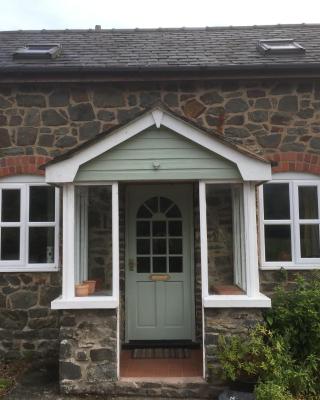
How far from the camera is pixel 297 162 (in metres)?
6.76

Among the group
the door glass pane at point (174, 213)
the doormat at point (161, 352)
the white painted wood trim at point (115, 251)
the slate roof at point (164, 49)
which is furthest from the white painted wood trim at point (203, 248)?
the slate roof at point (164, 49)

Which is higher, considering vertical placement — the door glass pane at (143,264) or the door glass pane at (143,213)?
the door glass pane at (143,213)

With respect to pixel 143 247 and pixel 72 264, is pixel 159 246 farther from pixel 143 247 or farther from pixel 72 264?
pixel 72 264

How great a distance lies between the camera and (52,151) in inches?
270

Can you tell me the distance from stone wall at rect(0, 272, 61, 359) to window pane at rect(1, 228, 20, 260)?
12.3 inches

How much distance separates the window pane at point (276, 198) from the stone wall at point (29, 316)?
369cm

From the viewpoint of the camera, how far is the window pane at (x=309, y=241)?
679cm

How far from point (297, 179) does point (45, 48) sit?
209 inches

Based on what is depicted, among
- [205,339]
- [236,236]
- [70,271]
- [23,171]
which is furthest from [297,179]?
[23,171]

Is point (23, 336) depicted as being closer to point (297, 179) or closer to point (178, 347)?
point (178, 347)

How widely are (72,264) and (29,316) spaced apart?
184 centimetres

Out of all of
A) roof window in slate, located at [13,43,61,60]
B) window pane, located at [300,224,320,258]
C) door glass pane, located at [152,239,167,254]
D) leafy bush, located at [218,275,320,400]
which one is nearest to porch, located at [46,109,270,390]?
leafy bush, located at [218,275,320,400]

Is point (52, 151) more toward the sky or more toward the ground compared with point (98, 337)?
more toward the sky

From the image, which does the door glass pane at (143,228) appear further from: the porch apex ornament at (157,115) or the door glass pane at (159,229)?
the porch apex ornament at (157,115)
